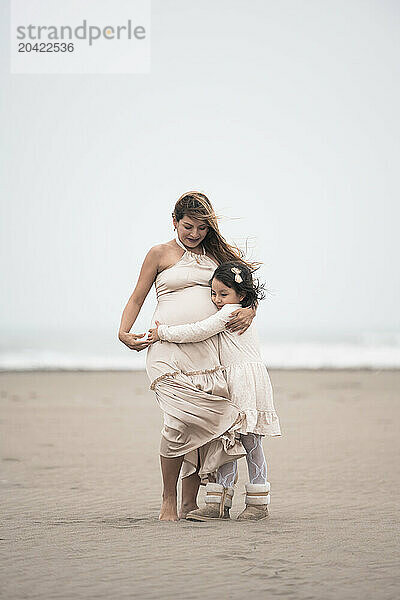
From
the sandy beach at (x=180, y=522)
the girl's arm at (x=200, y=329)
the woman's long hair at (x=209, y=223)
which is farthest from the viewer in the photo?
the woman's long hair at (x=209, y=223)

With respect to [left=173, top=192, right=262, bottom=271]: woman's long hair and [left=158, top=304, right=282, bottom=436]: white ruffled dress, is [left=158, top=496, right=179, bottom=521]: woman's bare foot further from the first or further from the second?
[left=173, top=192, right=262, bottom=271]: woman's long hair

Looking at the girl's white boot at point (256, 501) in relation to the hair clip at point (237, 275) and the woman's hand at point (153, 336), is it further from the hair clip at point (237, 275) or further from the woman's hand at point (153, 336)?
the hair clip at point (237, 275)

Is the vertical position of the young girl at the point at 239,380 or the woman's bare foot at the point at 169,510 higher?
the young girl at the point at 239,380

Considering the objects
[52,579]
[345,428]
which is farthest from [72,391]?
[52,579]

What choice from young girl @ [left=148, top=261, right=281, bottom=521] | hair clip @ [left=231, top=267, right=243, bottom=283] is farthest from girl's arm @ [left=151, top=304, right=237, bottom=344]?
hair clip @ [left=231, top=267, right=243, bottom=283]

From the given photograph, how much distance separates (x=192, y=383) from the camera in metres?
4.14

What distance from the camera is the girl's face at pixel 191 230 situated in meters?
4.21

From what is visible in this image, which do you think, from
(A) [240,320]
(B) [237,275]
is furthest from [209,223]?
(A) [240,320]

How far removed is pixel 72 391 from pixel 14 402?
1564 mm

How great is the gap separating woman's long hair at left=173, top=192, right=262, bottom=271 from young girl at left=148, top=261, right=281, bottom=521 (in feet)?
0.57

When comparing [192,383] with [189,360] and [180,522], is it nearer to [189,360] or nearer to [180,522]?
[189,360]

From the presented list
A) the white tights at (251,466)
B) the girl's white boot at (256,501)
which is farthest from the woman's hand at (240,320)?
the girl's white boot at (256,501)

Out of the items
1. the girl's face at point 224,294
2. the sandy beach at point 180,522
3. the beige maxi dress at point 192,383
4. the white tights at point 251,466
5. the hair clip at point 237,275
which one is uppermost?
the hair clip at point 237,275

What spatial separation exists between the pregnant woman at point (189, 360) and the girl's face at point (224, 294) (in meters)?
0.05
